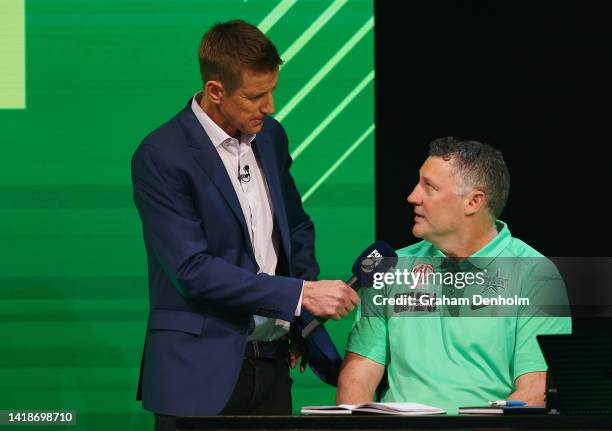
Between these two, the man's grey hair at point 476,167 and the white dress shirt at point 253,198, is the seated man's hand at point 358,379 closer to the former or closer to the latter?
the white dress shirt at point 253,198

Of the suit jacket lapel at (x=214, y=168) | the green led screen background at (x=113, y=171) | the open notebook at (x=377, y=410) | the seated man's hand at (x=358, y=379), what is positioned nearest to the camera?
the open notebook at (x=377, y=410)

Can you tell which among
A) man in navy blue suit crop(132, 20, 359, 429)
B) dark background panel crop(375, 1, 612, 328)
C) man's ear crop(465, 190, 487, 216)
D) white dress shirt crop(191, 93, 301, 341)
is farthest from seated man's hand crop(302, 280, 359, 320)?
dark background panel crop(375, 1, 612, 328)

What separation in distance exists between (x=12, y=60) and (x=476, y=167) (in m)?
1.89

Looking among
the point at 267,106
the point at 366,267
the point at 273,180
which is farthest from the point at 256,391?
the point at 267,106

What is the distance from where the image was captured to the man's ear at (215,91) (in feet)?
10.5

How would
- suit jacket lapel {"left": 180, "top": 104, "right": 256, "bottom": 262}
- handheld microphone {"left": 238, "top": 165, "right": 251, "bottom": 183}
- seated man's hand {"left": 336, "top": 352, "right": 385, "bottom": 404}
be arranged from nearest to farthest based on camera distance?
suit jacket lapel {"left": 180, "top": 104, "right": 256, "bottom": 262}, handheld microphone {"left": 238, "top": 165, "right": 251, "bottom": 183}, seated man's hand {"left": 336, "top": 352, "right": 385, "bottom": 404}

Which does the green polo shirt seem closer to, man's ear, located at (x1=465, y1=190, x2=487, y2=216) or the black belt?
man's ear, located at (x1=465, y1=190, x2=487, y2=216)

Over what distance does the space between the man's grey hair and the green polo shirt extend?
4.8 inches

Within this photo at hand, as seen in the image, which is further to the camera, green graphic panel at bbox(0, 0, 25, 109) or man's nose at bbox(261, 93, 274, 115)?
green graphic panel at bbox(0, 0, 25, 109)

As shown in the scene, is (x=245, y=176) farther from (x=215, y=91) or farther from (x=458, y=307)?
(x=458, y=307)

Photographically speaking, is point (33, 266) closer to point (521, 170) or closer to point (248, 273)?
point (248, 273)

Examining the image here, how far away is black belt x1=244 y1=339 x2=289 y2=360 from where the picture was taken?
10.7 feet

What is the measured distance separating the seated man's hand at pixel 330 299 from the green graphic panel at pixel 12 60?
Answer: 1.76 metres

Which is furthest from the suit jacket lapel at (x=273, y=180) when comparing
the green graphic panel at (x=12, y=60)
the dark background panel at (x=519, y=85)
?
the green graphic panel at (x=12, y=60)
